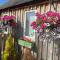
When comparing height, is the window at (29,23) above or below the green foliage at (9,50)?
above

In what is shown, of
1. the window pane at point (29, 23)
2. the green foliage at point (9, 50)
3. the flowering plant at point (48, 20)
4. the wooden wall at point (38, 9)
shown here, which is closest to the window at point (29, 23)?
the window pane at point (29, 23)

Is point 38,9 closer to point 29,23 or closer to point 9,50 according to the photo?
point 29,23

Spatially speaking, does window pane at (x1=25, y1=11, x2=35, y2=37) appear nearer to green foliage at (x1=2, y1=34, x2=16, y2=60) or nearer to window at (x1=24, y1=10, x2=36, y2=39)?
window at (x1=24, y1=10, x2=36, y2=39)

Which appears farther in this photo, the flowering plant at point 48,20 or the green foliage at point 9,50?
the green foliage at point 9,50

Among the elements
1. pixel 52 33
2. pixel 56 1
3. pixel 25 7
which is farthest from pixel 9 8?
pixel 52 33

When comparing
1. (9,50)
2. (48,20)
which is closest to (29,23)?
(9,50)

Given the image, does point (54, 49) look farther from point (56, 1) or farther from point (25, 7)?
point (25, 7)

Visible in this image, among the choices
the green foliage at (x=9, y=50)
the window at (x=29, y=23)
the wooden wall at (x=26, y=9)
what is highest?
the wooden wall at (x=26, y=9)

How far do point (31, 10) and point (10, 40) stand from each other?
1409 mm

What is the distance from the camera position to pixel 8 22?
9711mm

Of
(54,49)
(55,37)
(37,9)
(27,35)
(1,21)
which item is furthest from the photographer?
(1,21)

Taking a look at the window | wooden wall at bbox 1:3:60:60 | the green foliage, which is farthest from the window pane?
the green foliage

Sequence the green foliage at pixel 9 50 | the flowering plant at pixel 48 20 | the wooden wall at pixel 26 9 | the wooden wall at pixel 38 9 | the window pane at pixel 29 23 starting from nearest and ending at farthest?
the flowering plant at pixel 48 20 < the wooden wall at pixel 38 9 < the wooden wall at pixel 26 9 < the window pane at pixel 29 23 < the green foliage at pixel 9 50

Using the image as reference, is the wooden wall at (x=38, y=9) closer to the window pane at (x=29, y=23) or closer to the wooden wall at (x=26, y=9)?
the wooden wall at (x=26, y=9)
